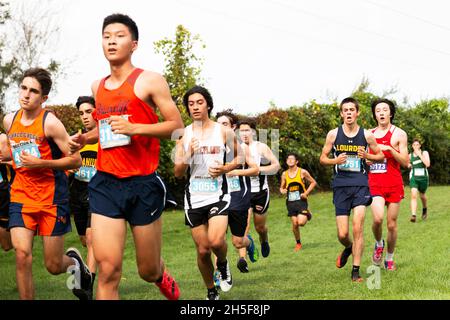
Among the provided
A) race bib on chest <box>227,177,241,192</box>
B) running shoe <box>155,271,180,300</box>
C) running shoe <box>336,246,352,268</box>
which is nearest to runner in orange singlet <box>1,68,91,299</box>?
running shoe <box>155,271,180,300</box>

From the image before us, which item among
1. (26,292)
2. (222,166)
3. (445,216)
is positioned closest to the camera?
(26,292)

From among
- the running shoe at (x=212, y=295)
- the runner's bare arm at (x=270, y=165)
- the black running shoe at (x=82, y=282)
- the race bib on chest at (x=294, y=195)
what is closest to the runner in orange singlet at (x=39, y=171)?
the black running shoe at (x=82, y=282)

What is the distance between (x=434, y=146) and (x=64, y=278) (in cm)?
3008

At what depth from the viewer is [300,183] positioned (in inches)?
573

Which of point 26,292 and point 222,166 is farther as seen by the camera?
point 222,166

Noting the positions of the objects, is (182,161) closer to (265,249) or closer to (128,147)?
(128,147)

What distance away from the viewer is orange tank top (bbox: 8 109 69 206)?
689 centimetres

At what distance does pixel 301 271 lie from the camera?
1096cm

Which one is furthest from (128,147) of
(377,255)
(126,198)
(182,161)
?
(377,255)

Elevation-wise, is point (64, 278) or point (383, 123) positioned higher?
point (383, 123)

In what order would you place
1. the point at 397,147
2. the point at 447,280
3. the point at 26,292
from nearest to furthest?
the point at 26,292 → the point at 447,280 → the point at 397,147

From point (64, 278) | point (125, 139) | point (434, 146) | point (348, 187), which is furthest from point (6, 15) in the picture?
point (125, 139)

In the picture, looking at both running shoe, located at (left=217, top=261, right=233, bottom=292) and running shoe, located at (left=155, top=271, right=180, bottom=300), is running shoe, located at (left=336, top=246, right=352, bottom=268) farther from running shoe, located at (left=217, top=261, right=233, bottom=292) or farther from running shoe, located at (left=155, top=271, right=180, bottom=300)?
running shoe, located at (left=155, top=271, right=180, bottom=300)
